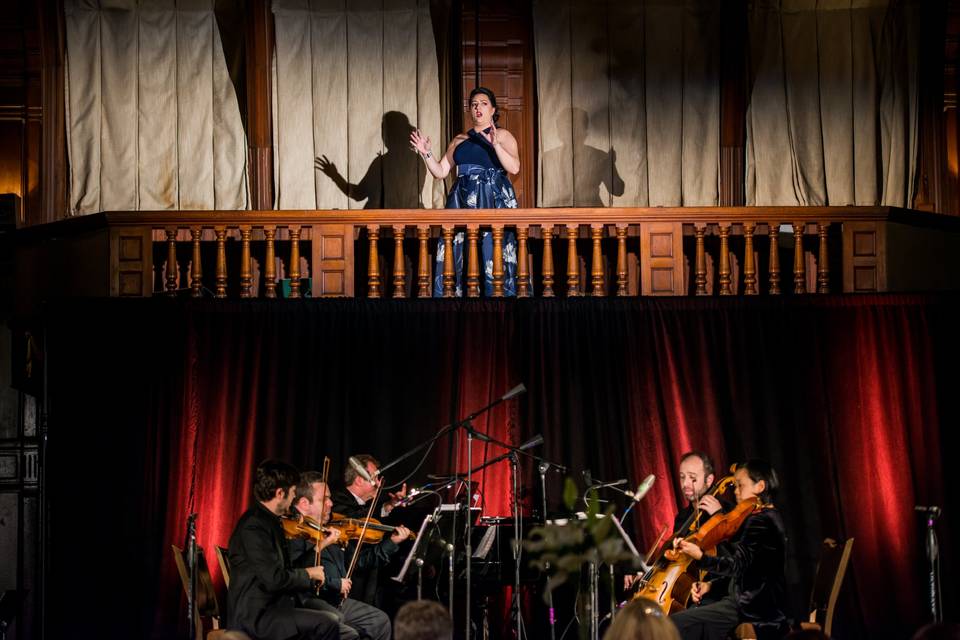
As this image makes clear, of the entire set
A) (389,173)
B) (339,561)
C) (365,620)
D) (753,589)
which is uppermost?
(389,173)

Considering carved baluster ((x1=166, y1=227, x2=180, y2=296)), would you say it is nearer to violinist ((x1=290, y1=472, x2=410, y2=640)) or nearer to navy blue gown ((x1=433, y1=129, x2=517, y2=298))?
navy blue gown ((x1=433, y1=129, x2=517, y2=298))

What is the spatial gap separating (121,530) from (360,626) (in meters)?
1.66

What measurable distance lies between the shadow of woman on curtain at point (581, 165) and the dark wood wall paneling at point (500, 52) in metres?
0.42

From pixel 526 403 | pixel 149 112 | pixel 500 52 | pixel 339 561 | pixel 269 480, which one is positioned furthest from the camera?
pixel 500 52

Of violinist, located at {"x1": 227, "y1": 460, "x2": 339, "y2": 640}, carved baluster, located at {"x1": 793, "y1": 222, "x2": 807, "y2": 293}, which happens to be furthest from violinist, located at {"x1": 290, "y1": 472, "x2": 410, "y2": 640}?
carved baluster, located at {"x1": 793, "y1": 222, "x2": 807, "y2": 293}

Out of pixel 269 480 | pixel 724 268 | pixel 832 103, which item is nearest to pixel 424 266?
pixel 724 268

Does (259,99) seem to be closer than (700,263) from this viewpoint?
No

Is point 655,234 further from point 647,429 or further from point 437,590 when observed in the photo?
point 437,590

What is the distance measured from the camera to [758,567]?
649cm

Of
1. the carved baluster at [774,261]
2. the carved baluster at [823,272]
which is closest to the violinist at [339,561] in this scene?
the carved baluster at [774,261]

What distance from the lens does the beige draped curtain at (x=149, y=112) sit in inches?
375

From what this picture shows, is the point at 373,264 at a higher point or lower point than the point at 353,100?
lower

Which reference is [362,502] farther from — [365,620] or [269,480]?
[269,480]

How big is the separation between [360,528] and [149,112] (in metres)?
4.15
